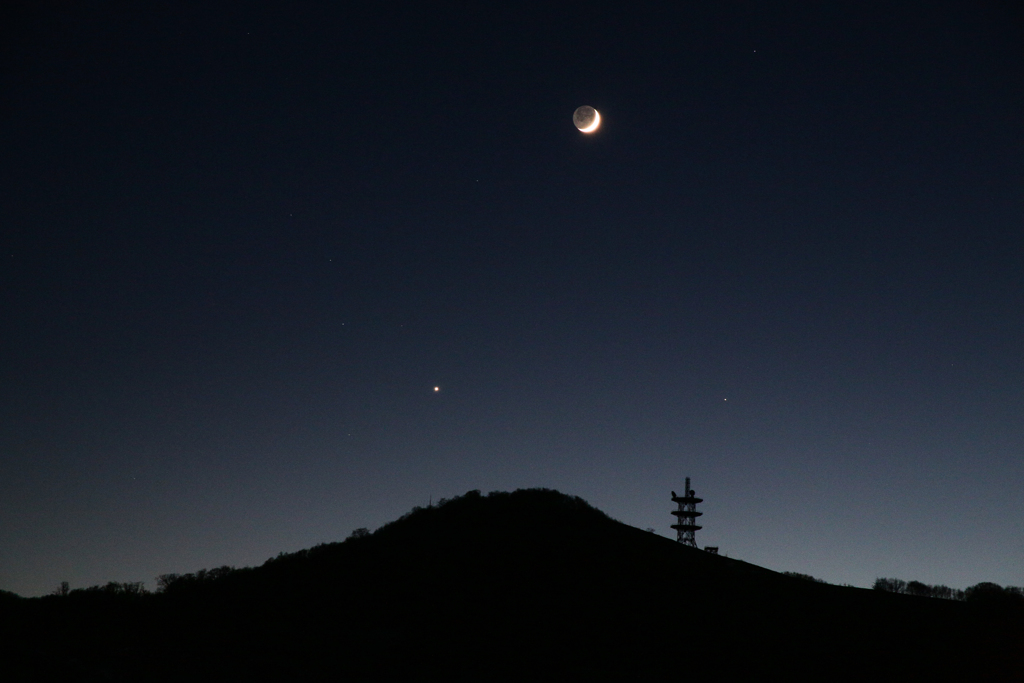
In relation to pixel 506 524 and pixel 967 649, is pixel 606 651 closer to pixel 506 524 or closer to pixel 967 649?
pixel 967 649

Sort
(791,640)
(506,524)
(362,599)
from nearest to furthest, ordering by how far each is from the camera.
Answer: (791,640)
(362,599)
(506,524)

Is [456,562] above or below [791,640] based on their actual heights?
above

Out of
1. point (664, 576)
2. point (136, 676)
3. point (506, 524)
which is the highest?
point (506, 524)

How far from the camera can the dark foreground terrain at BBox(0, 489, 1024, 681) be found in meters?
34.1

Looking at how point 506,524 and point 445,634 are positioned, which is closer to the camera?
point 445,634

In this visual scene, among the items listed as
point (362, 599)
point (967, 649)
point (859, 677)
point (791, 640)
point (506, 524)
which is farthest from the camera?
point (506, 524)

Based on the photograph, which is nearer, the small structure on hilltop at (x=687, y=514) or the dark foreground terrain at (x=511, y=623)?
the dark foreground terrain at (x=511, y=623)

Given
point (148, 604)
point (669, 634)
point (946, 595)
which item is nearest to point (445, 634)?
point (669, 634)

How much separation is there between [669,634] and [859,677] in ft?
33.9

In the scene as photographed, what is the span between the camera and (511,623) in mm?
40938

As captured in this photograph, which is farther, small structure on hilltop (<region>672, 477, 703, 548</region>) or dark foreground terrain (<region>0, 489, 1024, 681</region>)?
small structure on hilltop (<region>672, 477, 703, 548</region>)

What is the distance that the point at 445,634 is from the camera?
39.8 m

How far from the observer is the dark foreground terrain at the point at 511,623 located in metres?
34.1

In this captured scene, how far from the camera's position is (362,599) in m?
47.2
